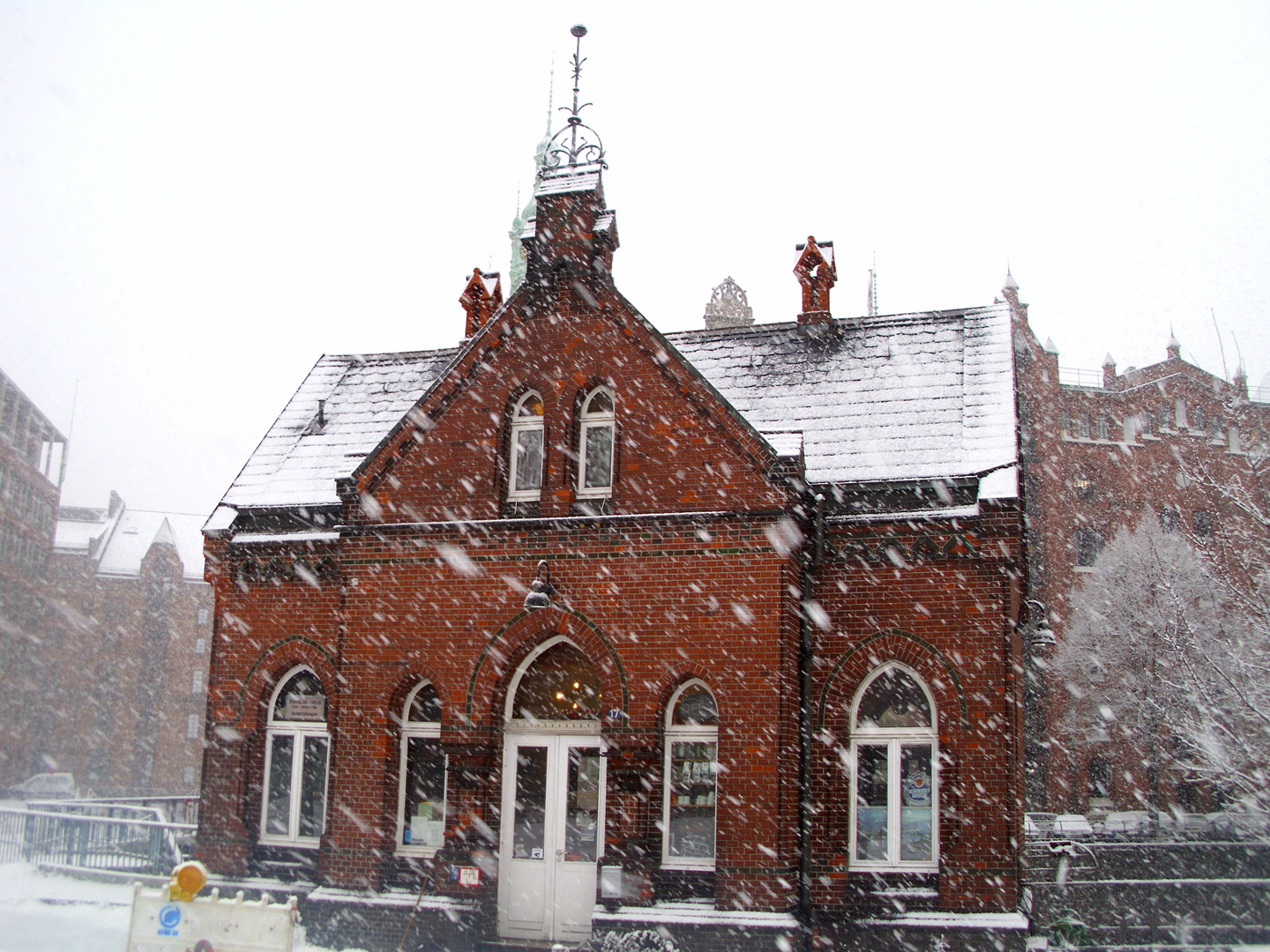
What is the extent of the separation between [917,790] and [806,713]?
1433mm

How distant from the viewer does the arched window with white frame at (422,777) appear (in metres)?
13.5

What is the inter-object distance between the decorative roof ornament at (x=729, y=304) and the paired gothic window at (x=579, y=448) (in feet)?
140

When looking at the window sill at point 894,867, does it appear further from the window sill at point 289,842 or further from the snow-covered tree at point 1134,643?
the snow-covered tree at point 1134,643

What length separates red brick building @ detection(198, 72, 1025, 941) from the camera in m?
12.2

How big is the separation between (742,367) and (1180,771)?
3734cm

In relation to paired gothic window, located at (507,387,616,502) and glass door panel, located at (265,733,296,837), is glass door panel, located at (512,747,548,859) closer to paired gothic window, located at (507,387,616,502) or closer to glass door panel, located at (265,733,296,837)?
paired gothic window, located at (507,387,616,502)

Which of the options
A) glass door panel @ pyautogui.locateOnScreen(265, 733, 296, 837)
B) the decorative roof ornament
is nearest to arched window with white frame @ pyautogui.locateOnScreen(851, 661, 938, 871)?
glass door panel @ pyautogui.locateOnScreen(265, 733, 296, 837)

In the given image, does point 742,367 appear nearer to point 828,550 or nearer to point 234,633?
point 828,550

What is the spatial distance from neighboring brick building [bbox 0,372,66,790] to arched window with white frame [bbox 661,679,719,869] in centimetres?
4368

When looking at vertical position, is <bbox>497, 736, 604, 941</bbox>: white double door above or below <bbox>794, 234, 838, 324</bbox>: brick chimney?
below

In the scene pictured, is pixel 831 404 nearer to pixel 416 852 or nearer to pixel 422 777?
pixel 422 777

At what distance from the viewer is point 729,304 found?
5641 centimetres

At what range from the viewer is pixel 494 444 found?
13.5 m

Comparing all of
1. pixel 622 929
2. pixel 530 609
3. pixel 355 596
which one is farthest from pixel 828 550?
pixel 355 596
